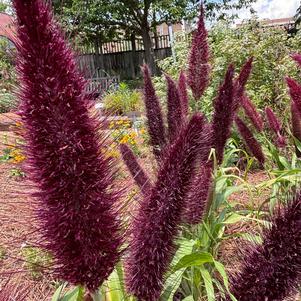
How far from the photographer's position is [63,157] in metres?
0.82

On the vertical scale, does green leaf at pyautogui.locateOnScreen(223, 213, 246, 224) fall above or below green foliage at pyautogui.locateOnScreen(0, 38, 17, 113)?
below

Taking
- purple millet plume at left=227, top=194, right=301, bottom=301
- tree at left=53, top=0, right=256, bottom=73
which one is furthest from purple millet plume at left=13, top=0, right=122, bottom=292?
tree at left=53, top=0, right=256, bottom=73

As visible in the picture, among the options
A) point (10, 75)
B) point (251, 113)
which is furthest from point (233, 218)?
point (10, 75)

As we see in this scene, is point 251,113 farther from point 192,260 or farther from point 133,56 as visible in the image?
point 133,56

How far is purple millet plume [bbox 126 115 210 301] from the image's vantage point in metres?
0.90

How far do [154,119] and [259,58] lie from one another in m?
4.91

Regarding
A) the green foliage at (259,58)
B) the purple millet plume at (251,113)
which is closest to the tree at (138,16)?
the green foliage at (259,58)

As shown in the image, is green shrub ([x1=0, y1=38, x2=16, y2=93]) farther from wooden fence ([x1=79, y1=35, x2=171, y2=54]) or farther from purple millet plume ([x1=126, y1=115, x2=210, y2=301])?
wooden fence ([x1=79, y1=35, x2=171, y2=54])

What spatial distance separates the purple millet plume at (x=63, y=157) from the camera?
774 millimetres

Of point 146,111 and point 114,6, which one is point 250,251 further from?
point 114,6

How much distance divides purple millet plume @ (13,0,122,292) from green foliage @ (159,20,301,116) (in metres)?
4.61

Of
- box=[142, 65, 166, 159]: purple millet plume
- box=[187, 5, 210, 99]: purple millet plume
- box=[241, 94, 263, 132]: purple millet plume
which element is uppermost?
box=[187, 5, 210, 99]: purple millet plume

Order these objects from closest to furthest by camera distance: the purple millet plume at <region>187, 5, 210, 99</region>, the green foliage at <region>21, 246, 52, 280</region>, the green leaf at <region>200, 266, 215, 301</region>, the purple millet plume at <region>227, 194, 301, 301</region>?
the purple millet plume at <region>227, 194, 301, 301</region> → the green foliage at <region>21, 246, 52, 280</region> → the green leaf at <region>200, 266, 215, 301</region> → the purple millet plume at <region>187, 5, 210, 99</region>

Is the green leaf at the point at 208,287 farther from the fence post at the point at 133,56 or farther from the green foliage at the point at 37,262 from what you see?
the fence post at the point at 133,56
